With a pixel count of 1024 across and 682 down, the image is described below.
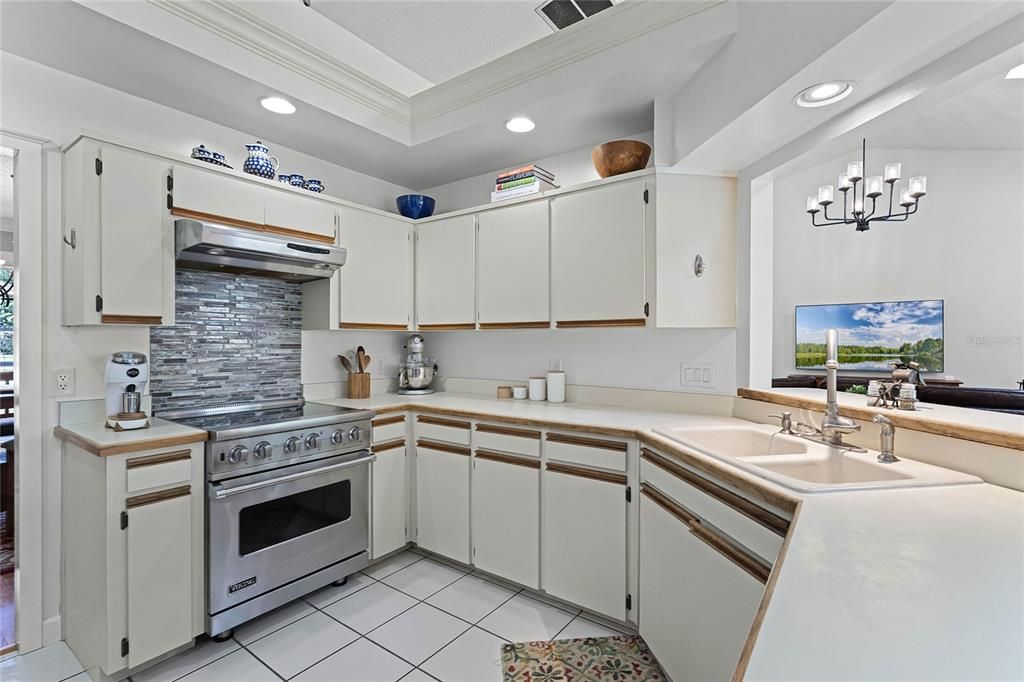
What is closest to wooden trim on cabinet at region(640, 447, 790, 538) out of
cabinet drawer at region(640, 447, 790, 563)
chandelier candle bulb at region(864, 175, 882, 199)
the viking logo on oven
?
cabinet drawer at region(640, 447, 790, 563)

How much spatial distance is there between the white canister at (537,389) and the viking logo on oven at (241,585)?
171cm

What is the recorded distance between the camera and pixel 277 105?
7.95 ft

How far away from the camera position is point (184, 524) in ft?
6.53

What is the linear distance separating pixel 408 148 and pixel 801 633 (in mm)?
2942

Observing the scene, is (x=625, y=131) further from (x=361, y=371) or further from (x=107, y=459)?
(x=107, y=459)

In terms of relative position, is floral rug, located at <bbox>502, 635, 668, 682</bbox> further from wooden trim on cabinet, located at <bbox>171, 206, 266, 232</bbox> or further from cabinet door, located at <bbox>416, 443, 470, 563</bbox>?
wooden trim on cabinet, located at <bbox>171, 206, 266, 232</bbox>

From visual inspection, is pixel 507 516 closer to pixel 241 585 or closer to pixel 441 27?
pixel 241 585

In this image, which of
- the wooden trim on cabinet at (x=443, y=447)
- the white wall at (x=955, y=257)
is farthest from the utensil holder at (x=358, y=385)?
the white wall at (x=955, y=257)

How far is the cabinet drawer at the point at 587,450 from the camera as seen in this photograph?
216 cm

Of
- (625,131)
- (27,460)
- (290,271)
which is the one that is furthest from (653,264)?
(27,460)

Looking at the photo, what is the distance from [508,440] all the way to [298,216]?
1.68 meters

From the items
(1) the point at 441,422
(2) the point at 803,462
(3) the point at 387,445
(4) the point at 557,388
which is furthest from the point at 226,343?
(2) the point at 803,462

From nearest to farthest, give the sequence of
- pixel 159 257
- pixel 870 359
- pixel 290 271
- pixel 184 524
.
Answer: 1. pixel 184 524
2. pixel 159 257
3. pixel 290 271
4. pixel 870 359

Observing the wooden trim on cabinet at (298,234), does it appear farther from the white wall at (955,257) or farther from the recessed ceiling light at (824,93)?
the white wall at (955,257)
